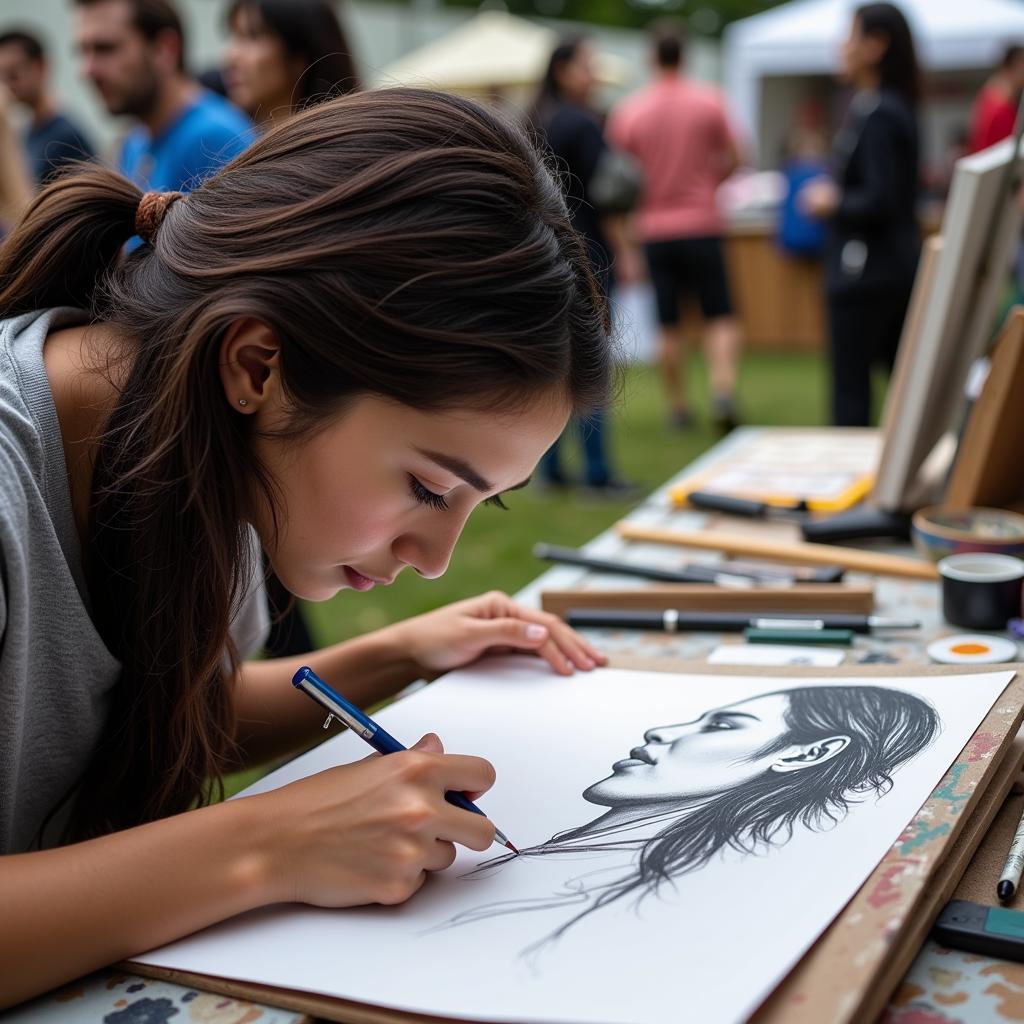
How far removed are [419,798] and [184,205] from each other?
1.74ft

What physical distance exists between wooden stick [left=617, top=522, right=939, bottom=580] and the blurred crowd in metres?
0.34

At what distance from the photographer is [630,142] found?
18.5 ft

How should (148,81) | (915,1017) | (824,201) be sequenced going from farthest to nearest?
1. (824,201)
2. (148,81)
3. (915,1017)

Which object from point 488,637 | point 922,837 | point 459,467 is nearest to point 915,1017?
point 922,837

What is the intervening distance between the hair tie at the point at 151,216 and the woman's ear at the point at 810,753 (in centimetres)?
68

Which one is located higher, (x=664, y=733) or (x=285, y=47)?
(x=285, y=47)

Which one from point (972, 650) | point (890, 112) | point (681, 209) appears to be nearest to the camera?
point (972, 650)

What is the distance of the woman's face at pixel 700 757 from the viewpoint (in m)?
→ 0.86

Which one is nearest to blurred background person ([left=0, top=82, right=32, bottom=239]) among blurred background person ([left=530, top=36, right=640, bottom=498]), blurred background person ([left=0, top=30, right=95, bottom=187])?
blurred background person ([left=0, top=30, right=95, bottom=187])

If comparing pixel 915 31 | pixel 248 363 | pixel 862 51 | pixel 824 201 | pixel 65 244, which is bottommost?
pixel 248 363

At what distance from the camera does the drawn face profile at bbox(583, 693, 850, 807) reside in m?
0.86

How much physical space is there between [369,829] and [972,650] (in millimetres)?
627

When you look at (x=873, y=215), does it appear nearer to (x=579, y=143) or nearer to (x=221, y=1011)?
(x=579, y=143)

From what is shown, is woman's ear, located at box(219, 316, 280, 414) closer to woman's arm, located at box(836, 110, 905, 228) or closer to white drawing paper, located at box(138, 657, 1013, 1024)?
white drawing paper, located at box(138, 657, 1013, 1024)
